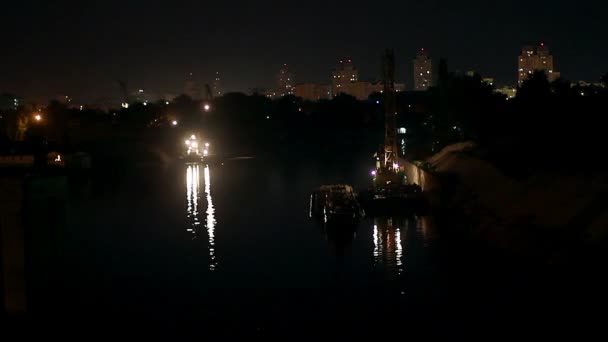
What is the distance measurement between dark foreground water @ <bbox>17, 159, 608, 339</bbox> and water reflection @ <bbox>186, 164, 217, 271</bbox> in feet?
0.33

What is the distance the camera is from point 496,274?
1609 cm

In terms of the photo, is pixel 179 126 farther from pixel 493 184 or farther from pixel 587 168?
pixel 587 168

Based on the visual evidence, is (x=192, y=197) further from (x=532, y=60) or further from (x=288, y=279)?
(x=532, y=60)

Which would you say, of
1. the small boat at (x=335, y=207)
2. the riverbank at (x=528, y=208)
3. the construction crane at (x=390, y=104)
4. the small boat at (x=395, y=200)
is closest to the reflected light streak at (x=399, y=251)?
the small boat at (x=335, y=207)

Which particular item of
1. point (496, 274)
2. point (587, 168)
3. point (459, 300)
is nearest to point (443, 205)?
point (587, 168)

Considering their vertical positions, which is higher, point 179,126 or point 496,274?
point 179,126

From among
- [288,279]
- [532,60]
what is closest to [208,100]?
[532,60]

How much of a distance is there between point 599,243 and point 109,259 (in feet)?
37.9

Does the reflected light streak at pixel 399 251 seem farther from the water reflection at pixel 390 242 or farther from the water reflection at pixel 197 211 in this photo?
the water reflection at pixel 197 211

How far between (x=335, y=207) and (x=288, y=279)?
6851 millimetres

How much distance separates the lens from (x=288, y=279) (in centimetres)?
1650

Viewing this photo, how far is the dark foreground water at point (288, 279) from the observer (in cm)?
1323

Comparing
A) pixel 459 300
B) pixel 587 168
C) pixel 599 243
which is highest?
pixel 587 168

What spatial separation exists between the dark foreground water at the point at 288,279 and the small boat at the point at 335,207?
0.46 m
